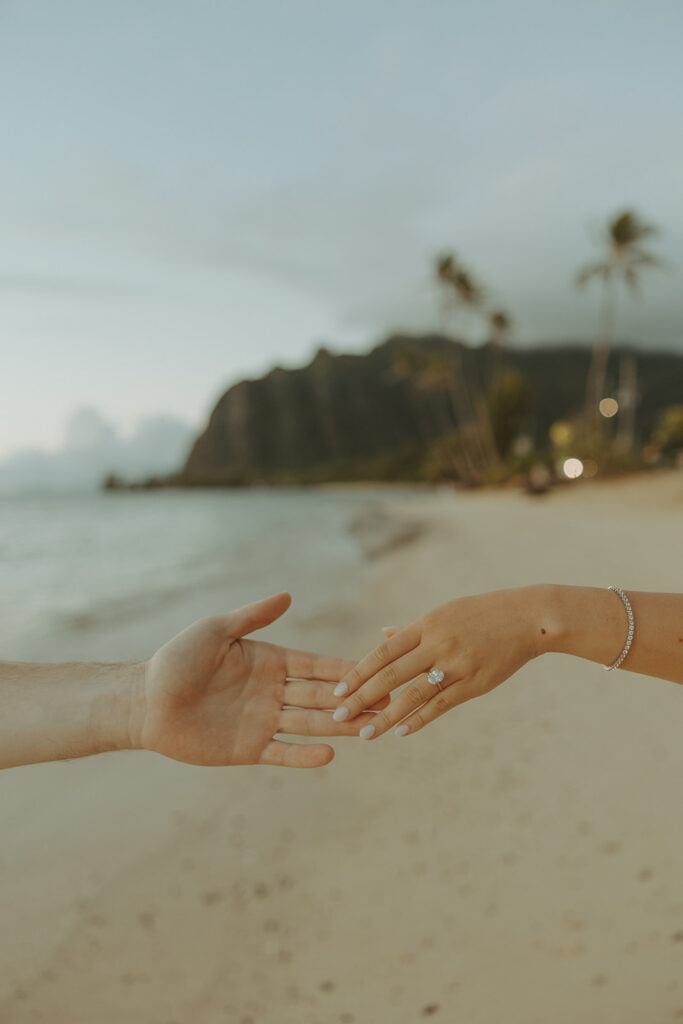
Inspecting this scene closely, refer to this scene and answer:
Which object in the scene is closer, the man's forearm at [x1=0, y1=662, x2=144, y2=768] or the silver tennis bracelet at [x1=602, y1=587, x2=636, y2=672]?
the silver tennis bracelet at [x1=602, y1=587, x2=636, y2=672]

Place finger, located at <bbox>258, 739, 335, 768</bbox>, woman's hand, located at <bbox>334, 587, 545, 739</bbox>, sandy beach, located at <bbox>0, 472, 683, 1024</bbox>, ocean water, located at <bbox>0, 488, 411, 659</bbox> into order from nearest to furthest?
1. woman's hand, located at <bbox>334, 587, 545, 739</bbox>
2. finger, located at <bbox>258, 739, 335, 768</bbox>
3. sandy beach, located at <bbox>0, 472, 683, 1024</bbox>
4. ocean water, located at <bbox>0, 488, 411, 659</bbox>

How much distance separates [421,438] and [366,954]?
12585 cm

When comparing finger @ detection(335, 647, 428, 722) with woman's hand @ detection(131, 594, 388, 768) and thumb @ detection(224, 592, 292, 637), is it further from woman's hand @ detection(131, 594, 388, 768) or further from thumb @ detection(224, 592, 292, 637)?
thumb @ detection(224, 592, 292, 637)

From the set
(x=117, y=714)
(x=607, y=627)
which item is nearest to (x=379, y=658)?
(x=607, y=627)

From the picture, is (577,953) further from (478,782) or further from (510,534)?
(510,534)

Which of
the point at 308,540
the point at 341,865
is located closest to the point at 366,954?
the point at 341,865

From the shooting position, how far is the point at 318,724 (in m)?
1.75

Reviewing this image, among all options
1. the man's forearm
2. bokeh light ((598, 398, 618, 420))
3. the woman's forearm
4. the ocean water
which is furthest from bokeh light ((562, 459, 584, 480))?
the man's forearm

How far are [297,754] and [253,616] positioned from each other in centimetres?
38

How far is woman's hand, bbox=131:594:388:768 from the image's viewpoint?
5.58 feet

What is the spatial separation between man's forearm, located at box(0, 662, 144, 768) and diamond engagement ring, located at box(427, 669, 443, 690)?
0.79 metres

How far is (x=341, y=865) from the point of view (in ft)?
9.36

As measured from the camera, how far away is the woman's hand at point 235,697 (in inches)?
66.9

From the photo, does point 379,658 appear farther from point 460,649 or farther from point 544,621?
point 544,621
